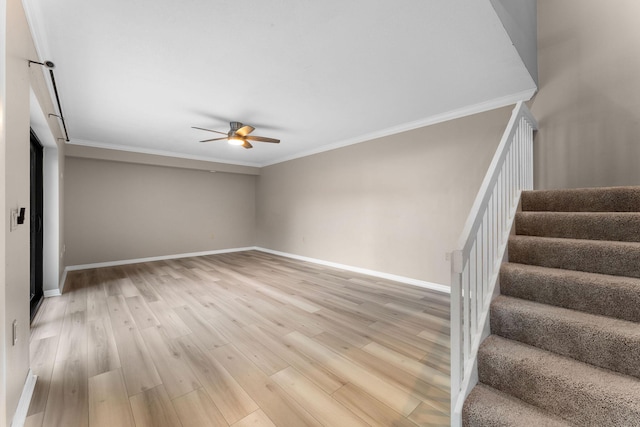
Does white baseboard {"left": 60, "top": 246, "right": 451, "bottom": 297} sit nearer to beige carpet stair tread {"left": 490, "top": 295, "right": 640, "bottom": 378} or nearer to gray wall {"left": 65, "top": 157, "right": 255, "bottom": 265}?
gray wall {"left": 65, "top": 157, "right": 255, "bottom": 265}

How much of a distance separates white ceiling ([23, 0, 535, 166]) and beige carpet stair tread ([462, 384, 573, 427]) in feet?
7.68

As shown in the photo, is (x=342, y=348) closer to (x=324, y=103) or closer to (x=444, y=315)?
(x=444, y=315)

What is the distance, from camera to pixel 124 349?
6.93 ft

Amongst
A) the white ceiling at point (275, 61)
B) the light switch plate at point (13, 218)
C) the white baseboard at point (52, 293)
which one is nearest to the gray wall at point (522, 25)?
the white ceiling at point (275, 61)

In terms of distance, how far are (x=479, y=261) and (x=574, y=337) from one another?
0.55 m

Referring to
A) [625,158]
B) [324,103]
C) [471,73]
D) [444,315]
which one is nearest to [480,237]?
[444,315]

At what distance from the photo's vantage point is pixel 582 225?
6.07ft

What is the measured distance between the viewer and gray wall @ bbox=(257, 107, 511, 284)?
130 inches

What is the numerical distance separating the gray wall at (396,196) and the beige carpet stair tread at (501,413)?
225 cm

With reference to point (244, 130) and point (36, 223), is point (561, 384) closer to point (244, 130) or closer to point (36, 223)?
point (244, 130)

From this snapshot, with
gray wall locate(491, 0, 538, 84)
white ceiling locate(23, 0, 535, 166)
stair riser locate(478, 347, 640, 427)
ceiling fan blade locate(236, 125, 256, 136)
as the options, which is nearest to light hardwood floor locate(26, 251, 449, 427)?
stair riser locate(478, 347, 640, 427)

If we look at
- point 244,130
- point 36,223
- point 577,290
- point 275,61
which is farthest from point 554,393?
point 36,223

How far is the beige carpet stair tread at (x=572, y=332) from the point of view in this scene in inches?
46.9

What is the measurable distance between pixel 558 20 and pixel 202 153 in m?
6.08
